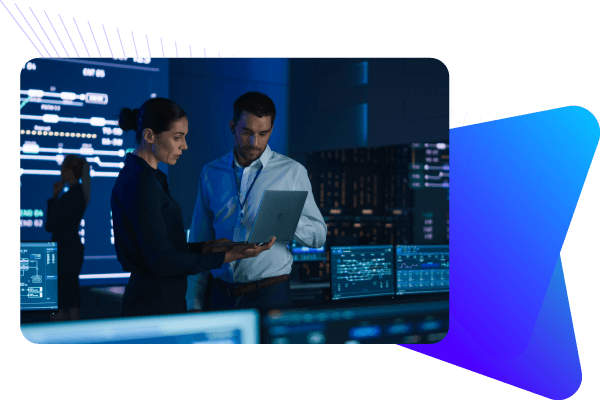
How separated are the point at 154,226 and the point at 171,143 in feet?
1.77

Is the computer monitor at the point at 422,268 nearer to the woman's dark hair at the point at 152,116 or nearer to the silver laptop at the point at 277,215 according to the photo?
the silver laptop at the point at 277,215

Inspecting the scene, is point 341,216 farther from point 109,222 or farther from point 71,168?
point 71,168

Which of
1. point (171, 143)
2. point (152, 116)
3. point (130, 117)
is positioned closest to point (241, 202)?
point (171, 143)

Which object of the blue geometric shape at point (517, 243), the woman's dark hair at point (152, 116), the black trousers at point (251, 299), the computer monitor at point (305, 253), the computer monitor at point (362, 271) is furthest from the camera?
the computer monitor at point (362, 271)

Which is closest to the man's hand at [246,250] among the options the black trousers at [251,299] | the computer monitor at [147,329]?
the black trousers at [251,299]

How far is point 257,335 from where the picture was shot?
3814 mm

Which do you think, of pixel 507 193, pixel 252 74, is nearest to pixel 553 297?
pixel 507 193

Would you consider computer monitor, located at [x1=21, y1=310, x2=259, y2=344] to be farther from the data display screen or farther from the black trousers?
the data display screen

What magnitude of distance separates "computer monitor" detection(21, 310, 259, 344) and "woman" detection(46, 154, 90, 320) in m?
0.11

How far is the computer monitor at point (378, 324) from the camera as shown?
4.00 metres

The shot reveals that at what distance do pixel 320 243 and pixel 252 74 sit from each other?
120cm

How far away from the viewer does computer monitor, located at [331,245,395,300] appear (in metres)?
4.15

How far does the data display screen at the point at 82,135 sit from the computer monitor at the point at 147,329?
11.8 inches

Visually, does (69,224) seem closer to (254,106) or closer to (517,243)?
(254,106)
